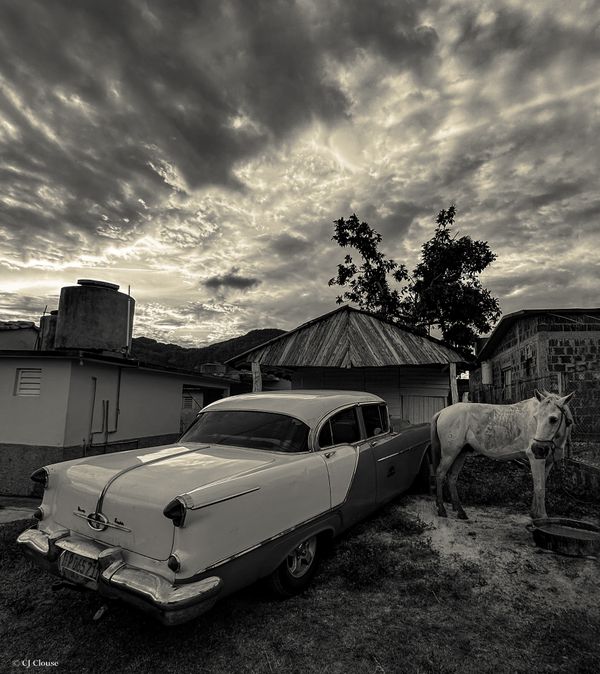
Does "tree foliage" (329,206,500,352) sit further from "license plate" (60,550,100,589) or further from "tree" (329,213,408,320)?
"license plate" (60,550,100,589)

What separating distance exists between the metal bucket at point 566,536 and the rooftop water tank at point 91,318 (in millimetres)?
9902

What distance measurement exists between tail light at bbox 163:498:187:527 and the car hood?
11 cm

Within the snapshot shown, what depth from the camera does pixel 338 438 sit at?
416 centimetres

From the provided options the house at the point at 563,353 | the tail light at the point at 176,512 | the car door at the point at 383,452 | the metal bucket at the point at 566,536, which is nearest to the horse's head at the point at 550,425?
the metal bucket at the point at 566,536

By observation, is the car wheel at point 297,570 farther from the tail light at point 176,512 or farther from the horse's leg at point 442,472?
the horse's leg at point 442,472

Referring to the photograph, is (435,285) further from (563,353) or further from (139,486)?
(139,486)

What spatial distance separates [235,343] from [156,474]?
35.9m

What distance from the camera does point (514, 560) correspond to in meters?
3.99

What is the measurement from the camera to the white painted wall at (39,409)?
7961 millimetres

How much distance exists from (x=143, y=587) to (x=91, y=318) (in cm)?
987

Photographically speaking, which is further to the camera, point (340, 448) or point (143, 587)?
point (340, 448)

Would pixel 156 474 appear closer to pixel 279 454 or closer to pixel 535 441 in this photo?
pixel 279 454

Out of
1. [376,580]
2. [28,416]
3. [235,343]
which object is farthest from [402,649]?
[235,343]

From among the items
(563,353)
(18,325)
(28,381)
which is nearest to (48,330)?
(18,325)
